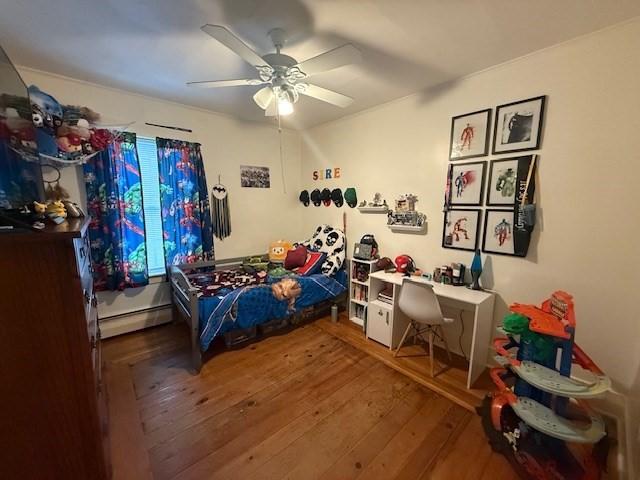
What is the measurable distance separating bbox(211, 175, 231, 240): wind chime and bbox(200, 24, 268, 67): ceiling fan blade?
1960 mm

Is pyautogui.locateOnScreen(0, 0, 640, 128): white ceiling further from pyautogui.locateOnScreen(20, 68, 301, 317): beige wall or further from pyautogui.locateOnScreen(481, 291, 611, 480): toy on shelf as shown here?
pyautogui.locateOnScreen(481, 291, 611, 480): toy on shelf

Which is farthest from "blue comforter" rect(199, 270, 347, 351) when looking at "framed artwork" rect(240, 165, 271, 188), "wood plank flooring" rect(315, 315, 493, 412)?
"framed artwork" rect(240, 165, 271, 188)

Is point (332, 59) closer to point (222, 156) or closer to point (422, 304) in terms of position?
point (422, 304)

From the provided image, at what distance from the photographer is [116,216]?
2.58 m

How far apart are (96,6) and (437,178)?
2.77m

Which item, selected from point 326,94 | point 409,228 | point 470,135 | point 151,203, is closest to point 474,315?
point 409,228

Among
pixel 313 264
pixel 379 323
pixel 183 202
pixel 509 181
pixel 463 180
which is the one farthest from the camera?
pixel 313 264

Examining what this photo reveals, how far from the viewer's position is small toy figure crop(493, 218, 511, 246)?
82.9 inches

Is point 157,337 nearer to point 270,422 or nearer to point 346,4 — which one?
point 270,422

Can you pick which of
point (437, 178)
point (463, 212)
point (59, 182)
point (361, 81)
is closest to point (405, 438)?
point (463, 212)

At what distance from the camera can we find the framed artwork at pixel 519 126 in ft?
6.31

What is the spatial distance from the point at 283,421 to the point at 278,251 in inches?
87.2

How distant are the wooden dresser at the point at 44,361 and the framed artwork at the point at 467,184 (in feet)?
8.70

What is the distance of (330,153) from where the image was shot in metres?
3.61
